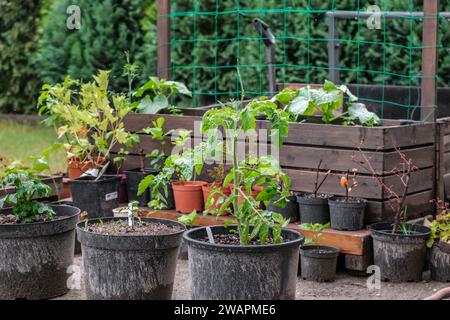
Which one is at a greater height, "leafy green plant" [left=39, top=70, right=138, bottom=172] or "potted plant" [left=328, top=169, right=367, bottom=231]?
"leafy green plant" [left=39, top=70, right=138, bottom=172]

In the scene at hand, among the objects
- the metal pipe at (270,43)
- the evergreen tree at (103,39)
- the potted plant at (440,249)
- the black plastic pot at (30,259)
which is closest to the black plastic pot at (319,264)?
the potted plant at (440,249)

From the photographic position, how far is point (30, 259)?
3.99m

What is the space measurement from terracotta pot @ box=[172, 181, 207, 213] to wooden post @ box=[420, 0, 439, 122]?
1407mm

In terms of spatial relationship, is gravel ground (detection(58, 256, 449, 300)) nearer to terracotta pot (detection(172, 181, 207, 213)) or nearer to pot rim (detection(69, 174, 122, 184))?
terracotta pot (detection(172, 181, 207, 213))

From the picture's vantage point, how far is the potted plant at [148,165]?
515 centimetres

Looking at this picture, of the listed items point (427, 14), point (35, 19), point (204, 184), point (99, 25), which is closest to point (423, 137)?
point (427, 14)

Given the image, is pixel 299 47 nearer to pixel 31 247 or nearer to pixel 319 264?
pixel 319 264

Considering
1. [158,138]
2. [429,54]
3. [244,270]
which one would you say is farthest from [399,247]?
[158,138]

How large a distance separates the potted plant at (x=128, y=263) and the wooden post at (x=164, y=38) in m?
2.36

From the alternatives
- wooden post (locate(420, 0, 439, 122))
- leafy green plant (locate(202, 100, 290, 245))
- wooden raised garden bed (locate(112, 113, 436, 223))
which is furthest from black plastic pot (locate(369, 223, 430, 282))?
leafy green plant (locate(202, 100, 290, 245))

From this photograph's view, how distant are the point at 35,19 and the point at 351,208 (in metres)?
7.09

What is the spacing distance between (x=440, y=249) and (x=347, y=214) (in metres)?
0.52

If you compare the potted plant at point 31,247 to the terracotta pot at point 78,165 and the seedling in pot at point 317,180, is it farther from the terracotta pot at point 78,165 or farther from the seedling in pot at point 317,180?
the seedling in pot at point 317,180

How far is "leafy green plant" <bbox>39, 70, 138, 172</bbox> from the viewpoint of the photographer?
511cm
